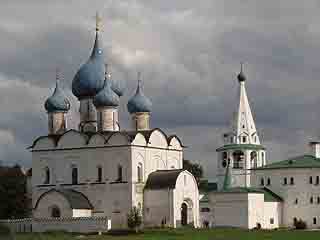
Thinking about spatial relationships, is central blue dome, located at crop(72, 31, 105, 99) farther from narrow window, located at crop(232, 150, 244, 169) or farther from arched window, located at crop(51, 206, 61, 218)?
narrow window, located at crop(232, 150, 244, 169)

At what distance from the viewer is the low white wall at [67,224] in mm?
43562

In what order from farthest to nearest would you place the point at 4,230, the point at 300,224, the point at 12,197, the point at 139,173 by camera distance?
the point at 300,224 < the point at 12,197 < the point at 139,173 < the point at 4,230

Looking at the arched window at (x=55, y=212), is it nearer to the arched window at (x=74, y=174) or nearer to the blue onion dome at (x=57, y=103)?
the arched window at (x=74, y=174)

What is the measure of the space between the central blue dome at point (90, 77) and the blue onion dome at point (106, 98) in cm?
228

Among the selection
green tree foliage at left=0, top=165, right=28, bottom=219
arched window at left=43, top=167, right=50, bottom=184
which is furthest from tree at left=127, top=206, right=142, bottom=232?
green tree foliage at left=0, top=165, right=28, bottom=219

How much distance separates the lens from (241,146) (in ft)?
220

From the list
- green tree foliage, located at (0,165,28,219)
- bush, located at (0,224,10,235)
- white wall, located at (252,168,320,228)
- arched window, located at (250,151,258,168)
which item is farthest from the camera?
arched window, located at (250,151,258,168)

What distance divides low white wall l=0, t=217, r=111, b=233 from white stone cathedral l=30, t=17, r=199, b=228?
4.03 feet

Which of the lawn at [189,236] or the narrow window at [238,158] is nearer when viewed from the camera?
the lawn at [189,236]

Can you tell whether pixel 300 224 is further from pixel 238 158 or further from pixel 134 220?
pixel 134 220

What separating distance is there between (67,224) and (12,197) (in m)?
10.5

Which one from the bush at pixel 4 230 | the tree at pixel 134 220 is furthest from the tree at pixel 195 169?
the bush at pixel 4 230

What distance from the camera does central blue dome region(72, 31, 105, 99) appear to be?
1993 inches

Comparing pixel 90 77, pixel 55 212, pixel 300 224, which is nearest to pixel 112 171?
pixel 55 212
